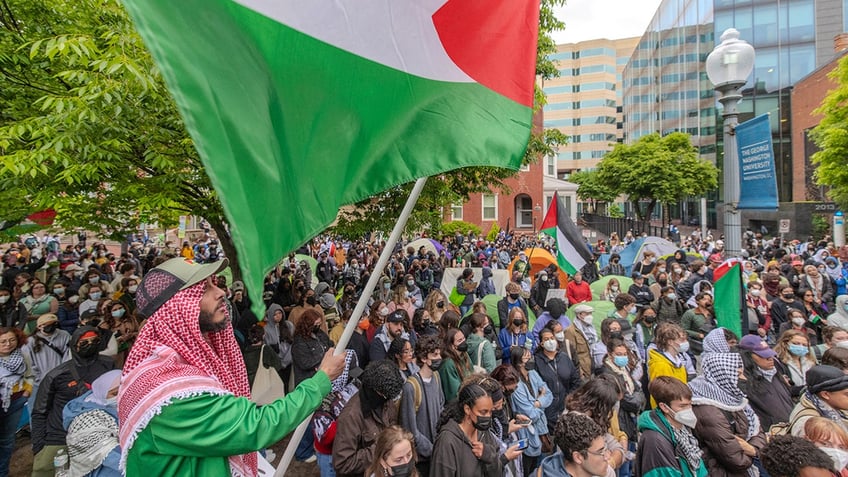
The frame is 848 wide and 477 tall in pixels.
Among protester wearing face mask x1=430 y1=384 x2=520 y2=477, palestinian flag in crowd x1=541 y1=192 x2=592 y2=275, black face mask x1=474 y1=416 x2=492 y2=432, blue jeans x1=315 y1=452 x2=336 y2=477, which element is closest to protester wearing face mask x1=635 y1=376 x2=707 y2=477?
protester wearing face mask x1=430 y1=384 x2=520 y2=477

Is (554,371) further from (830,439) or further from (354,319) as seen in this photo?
(354,319)

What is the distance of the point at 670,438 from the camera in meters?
3.58

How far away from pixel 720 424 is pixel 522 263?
10922 millimetres

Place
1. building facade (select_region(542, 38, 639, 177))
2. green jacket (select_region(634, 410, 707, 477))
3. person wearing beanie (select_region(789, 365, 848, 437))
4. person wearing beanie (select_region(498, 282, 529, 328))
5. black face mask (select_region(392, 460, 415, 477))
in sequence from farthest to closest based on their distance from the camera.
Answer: building facade (select_region(542, 38, 639, 177)) < person wearing beanie (select_region(498, 282, 529, 328)) < person wearing beanie (select_region(789, 365, 848, 437)) < green jacket (select_region(634, 410, 707, 477)) < black face mask (select_region(392, 460, 415, 477))

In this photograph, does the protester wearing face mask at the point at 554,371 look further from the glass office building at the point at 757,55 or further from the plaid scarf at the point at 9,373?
the glass office building at the point at 757,55

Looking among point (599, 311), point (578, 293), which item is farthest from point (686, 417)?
point (578, 293)

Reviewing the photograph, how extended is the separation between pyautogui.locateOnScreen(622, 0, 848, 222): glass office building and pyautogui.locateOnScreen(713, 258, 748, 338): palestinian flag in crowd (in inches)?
1618

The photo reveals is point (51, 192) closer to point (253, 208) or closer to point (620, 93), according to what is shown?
point (253, 208)

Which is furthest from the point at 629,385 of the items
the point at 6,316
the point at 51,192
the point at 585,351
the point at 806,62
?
the point at 806,62

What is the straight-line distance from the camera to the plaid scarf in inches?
181

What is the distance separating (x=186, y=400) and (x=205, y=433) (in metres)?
0.15

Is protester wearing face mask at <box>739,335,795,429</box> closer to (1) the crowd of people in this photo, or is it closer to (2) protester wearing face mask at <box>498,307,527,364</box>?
(1) the crowd of people

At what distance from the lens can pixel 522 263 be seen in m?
14.6

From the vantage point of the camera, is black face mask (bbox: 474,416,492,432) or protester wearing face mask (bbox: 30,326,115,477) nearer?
black face mask (bbox: 474,416,492,432)
